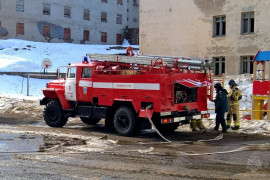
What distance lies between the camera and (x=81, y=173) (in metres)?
7.22

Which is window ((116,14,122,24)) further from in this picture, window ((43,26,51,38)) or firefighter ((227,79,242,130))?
firefighter ((227,79,242,130))

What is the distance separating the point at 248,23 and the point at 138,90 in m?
18.6

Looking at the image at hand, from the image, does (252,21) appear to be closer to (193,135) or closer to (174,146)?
(193,135)

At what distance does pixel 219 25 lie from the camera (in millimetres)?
29781

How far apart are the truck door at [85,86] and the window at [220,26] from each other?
18.4 metres

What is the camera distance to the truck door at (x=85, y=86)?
13320mm

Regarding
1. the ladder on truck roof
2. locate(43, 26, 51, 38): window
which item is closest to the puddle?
the ladder on truck roof

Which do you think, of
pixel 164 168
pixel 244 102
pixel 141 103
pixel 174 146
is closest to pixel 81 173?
pixel 164 168

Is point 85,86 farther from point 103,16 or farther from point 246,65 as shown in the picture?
point 103,16

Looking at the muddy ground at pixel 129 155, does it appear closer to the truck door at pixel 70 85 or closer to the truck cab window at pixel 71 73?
the truck door at pixel 70 85

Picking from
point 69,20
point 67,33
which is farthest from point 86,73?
point 69,20

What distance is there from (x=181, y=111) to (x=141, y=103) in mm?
1224

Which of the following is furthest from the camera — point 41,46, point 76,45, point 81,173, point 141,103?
point 76,45

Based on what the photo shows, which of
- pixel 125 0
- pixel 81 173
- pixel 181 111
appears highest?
pixel 125 0
